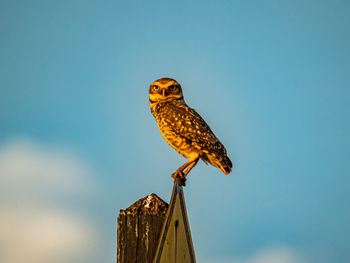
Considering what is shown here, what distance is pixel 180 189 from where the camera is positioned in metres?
2.76

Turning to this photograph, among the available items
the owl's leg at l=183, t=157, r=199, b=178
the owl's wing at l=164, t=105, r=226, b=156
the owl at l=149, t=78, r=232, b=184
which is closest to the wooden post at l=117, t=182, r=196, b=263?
the owl's leg at l=183, t=157, r=199, b=178

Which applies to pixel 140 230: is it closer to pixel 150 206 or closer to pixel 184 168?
pixel 150 206

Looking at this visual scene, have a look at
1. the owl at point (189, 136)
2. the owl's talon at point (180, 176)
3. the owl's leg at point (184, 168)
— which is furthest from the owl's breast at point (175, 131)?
the owl's talon at point (180, 176)

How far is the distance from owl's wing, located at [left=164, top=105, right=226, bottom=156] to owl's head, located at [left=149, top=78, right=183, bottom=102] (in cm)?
54

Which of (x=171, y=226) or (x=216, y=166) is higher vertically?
(x=216, y=166)

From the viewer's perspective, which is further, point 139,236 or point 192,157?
point 192,157

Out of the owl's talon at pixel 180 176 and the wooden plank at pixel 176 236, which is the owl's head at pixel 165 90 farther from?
the wooden plank at pixel 176 236

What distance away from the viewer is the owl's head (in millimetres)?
6441

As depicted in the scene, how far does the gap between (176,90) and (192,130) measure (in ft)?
3.49

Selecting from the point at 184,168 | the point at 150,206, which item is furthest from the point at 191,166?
the point at 150,206

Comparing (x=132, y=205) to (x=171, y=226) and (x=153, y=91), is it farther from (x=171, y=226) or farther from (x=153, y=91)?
(x=153, y=91)

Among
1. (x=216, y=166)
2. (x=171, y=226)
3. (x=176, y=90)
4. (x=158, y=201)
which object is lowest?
(x=171, y=226)

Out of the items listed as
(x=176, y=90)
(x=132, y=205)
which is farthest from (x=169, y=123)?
(x=132, y=205)

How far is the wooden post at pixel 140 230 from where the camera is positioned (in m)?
2.67
